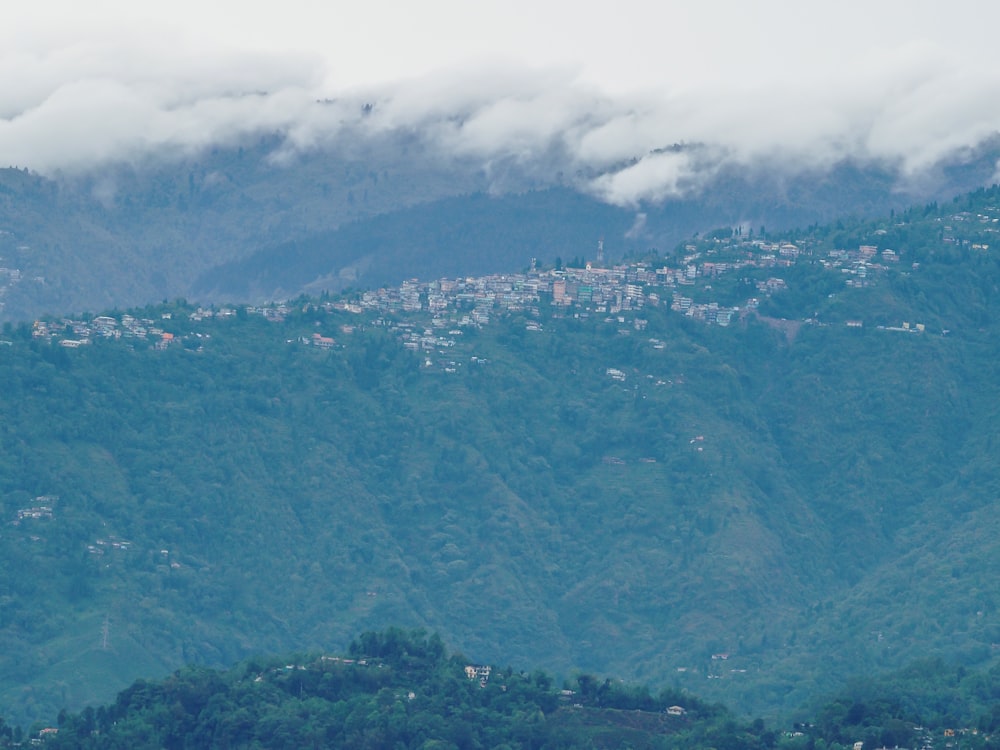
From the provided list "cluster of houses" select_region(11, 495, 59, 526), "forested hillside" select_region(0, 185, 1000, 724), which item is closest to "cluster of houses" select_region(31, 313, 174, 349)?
"forested hillside" select_region(0, 185, 1000, 724)

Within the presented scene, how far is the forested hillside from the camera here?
117 meters

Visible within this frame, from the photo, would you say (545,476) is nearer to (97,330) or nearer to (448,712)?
(97,330)

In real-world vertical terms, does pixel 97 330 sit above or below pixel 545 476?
above

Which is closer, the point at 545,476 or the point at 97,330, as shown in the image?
the point at 545,476

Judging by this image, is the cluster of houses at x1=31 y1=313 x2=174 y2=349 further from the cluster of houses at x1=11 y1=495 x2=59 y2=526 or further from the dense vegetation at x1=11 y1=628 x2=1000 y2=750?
the dense vegetation at x1=11 y1=628 x2=1000 y2=750

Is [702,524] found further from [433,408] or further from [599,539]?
[433,408]

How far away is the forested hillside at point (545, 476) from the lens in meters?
117

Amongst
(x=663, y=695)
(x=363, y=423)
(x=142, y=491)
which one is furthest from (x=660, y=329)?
(x=663, y=695)

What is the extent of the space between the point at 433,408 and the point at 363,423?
293 centimetres

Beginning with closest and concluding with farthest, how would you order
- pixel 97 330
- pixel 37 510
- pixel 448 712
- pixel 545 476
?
1. pixel 448 712
2. pixel 37 510
3. pixel 545 476
4. pixel 97 330

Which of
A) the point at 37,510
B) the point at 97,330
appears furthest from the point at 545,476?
the point at 37,510

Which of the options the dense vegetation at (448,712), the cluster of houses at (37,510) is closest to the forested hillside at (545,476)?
the cluster of houses at (37,510)

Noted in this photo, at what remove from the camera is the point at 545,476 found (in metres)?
132

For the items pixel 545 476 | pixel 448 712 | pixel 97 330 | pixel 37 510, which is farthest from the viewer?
pixel 97 330
